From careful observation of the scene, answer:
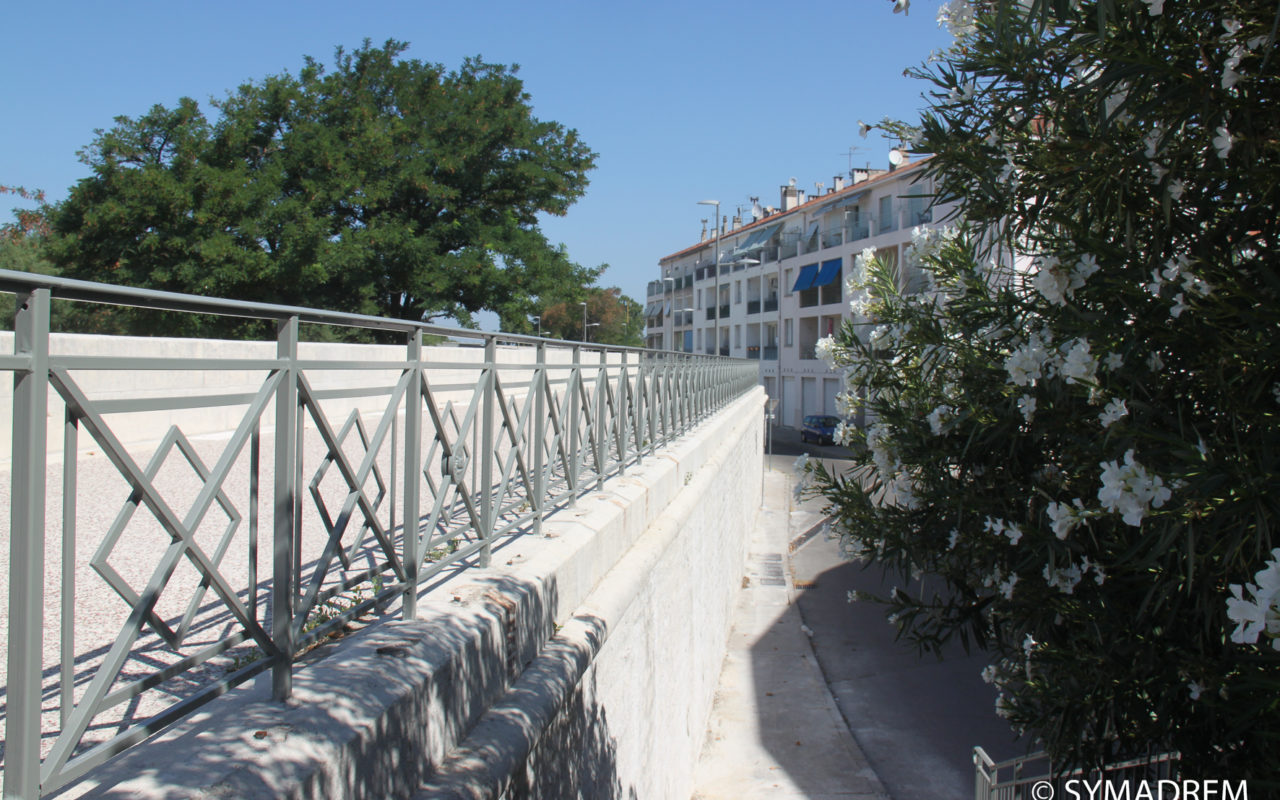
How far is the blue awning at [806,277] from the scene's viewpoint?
45.7 m

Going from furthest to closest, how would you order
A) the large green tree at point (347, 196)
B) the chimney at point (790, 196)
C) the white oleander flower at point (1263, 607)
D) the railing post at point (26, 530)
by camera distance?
the chimney at point (790, 196) < the large green tree at point (347, 196) < the railing post at point (26, 530) < the white oleander flower at point (1263, 607)

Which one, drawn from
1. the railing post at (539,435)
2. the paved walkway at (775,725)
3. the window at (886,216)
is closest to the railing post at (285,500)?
the railing post at (539,435)

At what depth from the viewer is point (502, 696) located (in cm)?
335

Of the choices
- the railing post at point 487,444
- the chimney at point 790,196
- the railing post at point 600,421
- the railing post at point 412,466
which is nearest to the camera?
the railing post at point 412,466

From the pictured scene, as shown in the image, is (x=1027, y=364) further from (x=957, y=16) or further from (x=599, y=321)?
(x=599, y=321)

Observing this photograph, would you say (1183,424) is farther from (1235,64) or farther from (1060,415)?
(1235,64)

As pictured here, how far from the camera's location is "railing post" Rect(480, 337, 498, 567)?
382cm

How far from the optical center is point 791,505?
26891 millimetres

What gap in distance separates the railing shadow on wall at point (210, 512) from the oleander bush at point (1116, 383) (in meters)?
1.78

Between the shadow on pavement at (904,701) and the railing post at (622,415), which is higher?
the railing post at (622,415)

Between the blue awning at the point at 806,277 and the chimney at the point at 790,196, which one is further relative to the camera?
the chimney at the point at 790,196

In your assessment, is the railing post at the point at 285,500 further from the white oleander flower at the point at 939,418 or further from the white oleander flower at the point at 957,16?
the white oleander flower at the point at 957,16

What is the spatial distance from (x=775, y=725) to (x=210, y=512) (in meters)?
7.49

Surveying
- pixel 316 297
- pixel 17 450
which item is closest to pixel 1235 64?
pixel 17 450
